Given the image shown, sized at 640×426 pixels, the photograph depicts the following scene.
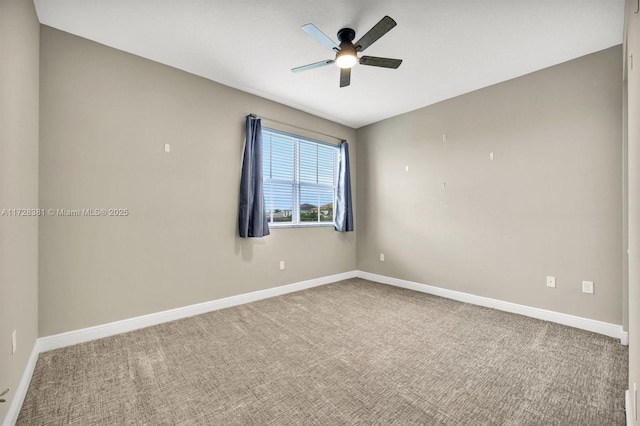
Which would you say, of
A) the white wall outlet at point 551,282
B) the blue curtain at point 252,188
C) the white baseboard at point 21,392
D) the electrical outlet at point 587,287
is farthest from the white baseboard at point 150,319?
the electrical outlet at point 587,287

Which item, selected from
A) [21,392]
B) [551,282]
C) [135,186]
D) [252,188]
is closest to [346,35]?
[252,188]

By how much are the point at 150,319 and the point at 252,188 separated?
1793mm

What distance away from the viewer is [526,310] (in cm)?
314

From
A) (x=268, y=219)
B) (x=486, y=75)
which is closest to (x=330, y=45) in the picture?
(x=486, y=75)

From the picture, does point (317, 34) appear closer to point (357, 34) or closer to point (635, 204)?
point (357, 34)

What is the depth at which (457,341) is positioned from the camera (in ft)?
8.35

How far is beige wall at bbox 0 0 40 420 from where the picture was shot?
147 centimetres

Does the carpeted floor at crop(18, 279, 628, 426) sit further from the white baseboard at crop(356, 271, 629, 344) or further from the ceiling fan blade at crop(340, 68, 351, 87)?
the ceiling fan blade at crop(340, 68, 351, 87)

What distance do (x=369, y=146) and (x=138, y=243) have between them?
12.1ft

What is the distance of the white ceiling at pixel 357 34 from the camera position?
7.10 feet

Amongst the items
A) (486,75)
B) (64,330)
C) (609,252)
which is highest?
(486,75)

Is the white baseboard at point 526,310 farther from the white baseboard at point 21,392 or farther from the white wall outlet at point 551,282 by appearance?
the white baseboard at point 21,392

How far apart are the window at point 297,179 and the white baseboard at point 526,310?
1.64m

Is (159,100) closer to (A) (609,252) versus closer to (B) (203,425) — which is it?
(B) (203,425)
